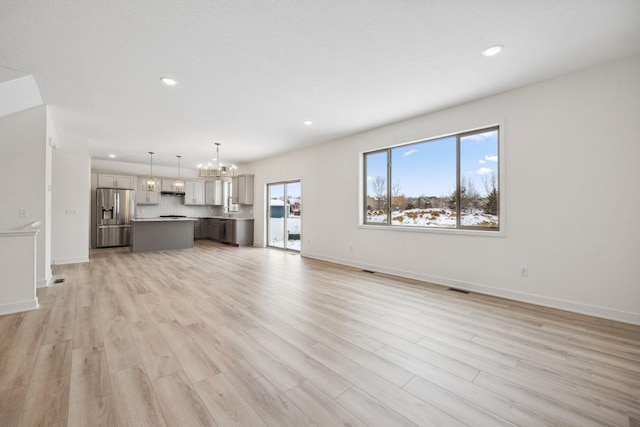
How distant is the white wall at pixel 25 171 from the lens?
12.0 feet

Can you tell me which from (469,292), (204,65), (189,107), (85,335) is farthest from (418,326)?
(189,107)

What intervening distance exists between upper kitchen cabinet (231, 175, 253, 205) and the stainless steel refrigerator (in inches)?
128

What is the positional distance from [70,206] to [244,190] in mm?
4418

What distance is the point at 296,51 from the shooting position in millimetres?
2727

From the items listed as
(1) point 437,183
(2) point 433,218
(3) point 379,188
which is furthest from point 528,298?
(3) point 379,188

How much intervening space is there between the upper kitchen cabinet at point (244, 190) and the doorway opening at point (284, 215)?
3.07 feet

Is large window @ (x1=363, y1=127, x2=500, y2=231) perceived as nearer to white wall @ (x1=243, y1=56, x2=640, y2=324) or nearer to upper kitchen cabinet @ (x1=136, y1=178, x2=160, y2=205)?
Result: white wall @ (x1=243, y1=56, x2=640, y2=324)

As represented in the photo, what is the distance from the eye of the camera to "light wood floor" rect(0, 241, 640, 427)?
1.54 m

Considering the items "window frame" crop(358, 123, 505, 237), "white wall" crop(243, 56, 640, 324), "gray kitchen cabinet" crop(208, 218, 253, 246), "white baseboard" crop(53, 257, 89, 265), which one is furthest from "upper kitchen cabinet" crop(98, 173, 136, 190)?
"white wall" crop(243, 56, 640, 324)

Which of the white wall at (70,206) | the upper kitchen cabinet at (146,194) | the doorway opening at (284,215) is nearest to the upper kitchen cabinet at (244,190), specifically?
the doorway opening at (284,215)

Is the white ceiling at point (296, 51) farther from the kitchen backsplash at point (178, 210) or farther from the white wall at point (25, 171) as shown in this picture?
the kitchen backsplash at point (178, 210)

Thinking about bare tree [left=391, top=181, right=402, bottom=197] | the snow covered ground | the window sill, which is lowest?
the window sill

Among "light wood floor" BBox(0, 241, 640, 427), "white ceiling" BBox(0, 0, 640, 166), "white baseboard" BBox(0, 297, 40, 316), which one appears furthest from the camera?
"white baseboard" BBox(0, 297, 40, 316)

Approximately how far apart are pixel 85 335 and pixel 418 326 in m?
3.22
